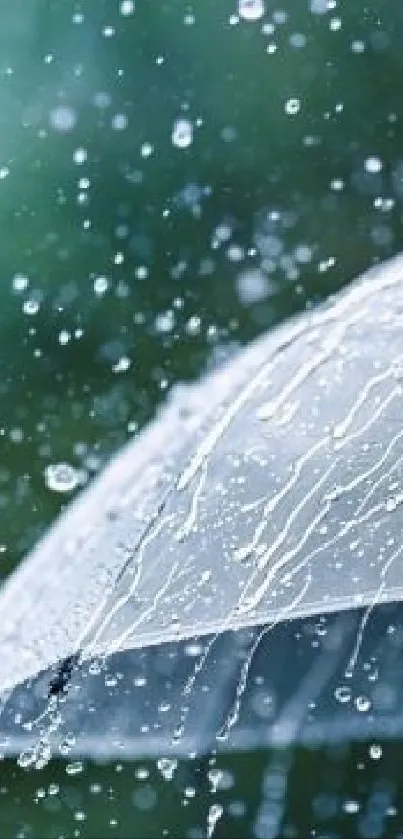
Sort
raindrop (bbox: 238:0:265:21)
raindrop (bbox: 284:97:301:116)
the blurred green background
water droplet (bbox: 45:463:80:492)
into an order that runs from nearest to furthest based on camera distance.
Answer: water droplet (bbox: 45:463:80:492) < the blurred green background < raindrop (bbox: 284:97:301:116) < raindrop (bbox: 238:0:265:21)

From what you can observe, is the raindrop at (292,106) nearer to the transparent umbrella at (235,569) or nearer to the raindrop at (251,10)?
the raindrop at (251,10)

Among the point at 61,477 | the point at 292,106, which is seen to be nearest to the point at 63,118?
the point at 292,106

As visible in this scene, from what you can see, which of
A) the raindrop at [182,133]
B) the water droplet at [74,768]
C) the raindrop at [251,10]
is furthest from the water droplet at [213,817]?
the raindrop at [251,10]

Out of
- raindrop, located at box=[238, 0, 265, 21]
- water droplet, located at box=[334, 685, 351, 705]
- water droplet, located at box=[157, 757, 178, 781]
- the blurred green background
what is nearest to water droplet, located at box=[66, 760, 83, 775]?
water droplet, located at box=[157, 757, 178, 781]

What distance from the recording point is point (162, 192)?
137 inches

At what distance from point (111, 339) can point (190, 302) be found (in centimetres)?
22

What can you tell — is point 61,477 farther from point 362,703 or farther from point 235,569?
point 235,569

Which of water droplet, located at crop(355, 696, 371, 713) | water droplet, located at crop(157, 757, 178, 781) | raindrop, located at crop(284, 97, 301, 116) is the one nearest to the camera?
water droplet, located at crop(355, 696, 371, 713)

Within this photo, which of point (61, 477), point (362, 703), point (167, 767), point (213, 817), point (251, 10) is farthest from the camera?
point (251, 10)

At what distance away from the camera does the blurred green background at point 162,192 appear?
3283 mm

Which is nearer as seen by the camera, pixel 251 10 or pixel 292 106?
pixel 292 106

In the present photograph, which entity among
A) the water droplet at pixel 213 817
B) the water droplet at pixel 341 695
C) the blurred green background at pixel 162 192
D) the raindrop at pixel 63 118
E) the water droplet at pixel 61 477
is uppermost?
the raindrop at pixel 63 118

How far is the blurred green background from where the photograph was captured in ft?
10.8

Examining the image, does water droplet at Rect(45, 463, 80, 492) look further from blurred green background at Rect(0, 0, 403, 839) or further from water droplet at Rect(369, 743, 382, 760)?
water droplet at Rect(369, 743, 382, 760)
